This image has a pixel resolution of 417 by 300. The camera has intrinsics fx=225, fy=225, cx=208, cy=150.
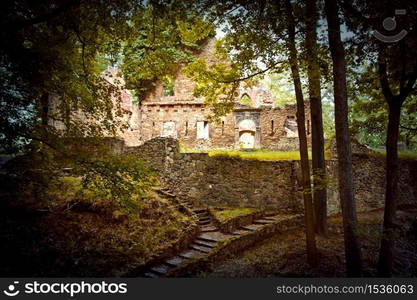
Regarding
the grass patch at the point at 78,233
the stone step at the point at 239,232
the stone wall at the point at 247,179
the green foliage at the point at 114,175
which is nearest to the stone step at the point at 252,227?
the stone step at the point at 239,232

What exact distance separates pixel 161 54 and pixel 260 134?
42.2 feet

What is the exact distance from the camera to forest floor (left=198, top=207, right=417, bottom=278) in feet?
19.2

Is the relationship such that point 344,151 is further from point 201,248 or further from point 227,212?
point 227,212

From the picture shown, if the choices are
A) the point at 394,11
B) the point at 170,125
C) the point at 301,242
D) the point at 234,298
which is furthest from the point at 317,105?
the point at 170,125

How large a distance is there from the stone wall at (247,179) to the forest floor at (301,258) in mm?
1630

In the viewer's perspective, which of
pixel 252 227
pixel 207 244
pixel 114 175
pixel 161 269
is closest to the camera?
pixel 114 175

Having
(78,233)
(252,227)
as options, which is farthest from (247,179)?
(78,233)

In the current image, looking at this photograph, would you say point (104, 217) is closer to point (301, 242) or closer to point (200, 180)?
point (200, 180)

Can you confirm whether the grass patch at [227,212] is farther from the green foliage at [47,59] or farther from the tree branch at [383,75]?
the tree branch at [383,75]

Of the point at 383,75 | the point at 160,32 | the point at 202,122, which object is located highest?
the point at 160,32

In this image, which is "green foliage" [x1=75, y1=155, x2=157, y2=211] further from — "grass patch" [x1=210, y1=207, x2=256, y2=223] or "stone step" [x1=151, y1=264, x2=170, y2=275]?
"grass patch" [x1=210, y1=207, x2=256, y2=223]

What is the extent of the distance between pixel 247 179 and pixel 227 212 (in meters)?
1.69

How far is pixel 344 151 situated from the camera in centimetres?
490

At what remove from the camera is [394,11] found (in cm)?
461
